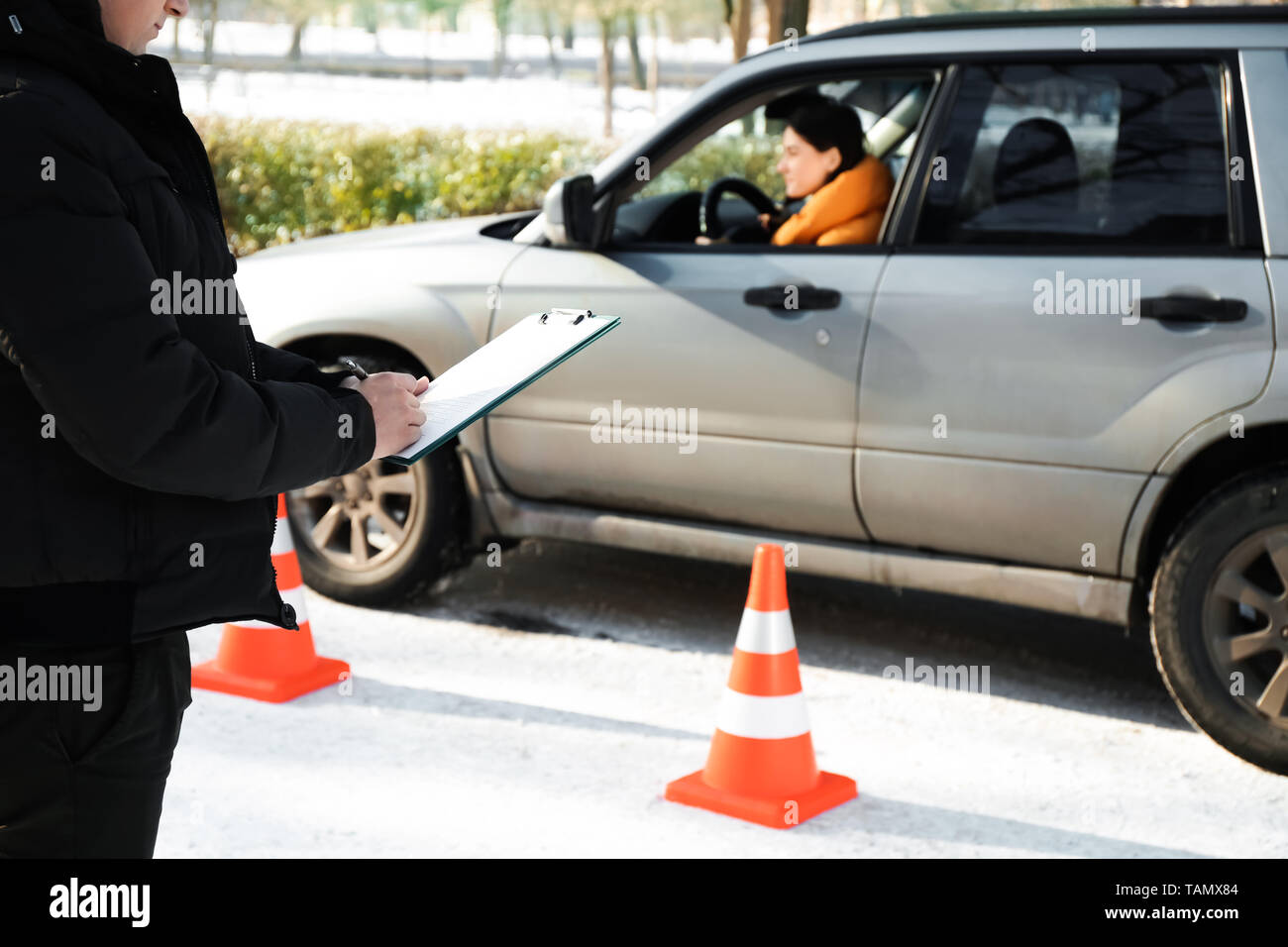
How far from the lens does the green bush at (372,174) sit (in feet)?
38.4

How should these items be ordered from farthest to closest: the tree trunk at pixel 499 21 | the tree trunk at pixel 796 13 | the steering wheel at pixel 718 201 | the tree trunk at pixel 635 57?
1. the tree trunk at pixel 635 57
2. the tree trunk at pixel 499 21
3. the tree trunk at pixel 796 13
4. the steering wheel at pixel 718 201

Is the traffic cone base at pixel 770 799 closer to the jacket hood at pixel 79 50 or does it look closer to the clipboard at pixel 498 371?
the clipboard at pixel 498 371

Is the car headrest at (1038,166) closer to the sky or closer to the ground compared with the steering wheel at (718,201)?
closer to the sky

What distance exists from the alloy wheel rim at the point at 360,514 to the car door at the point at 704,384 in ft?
1.30

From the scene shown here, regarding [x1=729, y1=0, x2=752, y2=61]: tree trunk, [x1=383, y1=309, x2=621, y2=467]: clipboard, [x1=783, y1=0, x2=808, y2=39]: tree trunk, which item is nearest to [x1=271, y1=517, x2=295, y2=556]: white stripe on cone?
[x1=383, y1=309, x2=621, y2=467]: clipboard

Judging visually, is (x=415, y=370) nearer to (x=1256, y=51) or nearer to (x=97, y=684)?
(x=1256, y=51)

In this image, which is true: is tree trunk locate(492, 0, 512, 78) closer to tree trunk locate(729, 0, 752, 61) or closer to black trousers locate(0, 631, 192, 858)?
tree trunk locate(729, 0, 752, 61)

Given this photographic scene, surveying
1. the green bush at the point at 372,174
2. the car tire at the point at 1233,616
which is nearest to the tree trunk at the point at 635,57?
the green bush at the point at 372,174

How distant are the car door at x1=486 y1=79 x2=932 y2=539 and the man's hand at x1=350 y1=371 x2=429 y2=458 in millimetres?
2440

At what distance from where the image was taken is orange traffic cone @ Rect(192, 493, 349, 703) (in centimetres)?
454

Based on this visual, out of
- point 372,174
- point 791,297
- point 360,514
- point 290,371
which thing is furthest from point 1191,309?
point 372,174

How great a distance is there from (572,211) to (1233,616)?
219 cm

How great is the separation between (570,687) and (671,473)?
2.34 feet
